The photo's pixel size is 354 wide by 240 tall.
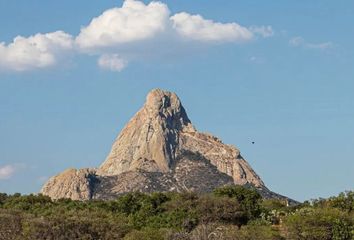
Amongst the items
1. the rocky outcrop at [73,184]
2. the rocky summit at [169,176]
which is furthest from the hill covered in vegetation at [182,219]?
the rocky outcrop at [73,184]

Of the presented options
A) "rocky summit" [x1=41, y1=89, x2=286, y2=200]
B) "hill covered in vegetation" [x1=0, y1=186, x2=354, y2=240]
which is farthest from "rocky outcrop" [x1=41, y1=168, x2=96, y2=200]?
"hill covered in vegetation" [x1=0, y1=186, x2=354, y2=240]

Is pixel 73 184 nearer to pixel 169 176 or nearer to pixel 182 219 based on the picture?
pixel 169 176

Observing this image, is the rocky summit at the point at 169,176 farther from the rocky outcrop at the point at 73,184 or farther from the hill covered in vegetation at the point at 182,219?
the hill covered in vegetation at the point at 182,219

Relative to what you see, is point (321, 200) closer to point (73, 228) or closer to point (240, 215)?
point (240, 215)

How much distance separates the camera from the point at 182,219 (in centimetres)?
8125

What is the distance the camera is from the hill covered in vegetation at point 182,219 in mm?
60594

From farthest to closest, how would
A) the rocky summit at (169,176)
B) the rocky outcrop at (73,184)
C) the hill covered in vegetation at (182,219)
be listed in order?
the rocky outcrop at (73,184) → the rocky summit at (169,176) → the hill covered in vegetation at (182,219)

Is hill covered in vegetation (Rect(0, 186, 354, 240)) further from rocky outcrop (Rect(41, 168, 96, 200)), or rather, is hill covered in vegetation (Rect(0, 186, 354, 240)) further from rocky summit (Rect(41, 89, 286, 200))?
rocky outcrop (Rect(41, 168, 96, 200))

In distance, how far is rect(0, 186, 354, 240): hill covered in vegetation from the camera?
2386 inches

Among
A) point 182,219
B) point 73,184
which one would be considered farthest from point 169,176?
point 182,219

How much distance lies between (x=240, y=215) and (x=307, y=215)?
669 inches

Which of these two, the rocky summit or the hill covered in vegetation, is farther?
the rocky summit

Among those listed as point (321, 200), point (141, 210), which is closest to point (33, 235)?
point (141, 210)

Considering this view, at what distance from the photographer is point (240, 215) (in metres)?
87.1
